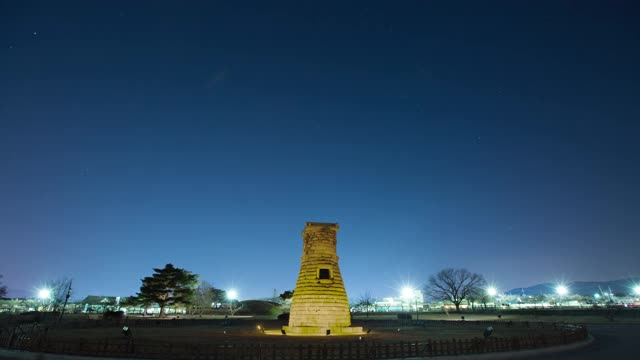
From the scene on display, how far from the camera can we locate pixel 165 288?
208ft

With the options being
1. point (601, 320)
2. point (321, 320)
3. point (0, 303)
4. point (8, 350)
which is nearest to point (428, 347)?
point (321, 320)

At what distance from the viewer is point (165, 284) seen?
63.1m

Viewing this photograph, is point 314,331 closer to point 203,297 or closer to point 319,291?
point 319,291

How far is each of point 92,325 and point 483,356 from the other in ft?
139

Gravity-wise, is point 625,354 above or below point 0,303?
below

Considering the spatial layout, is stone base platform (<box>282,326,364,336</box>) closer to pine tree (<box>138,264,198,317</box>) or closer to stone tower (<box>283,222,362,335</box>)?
stone tower (<box>283,222,362,335</box>)

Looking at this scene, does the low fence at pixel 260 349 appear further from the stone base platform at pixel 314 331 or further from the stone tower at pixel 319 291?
the stone tower at pixel 319 291

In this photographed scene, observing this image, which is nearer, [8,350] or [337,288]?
[8,350]

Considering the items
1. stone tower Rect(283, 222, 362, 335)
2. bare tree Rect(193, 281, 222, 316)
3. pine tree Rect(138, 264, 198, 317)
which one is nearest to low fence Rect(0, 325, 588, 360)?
stone tower Rect(283, 222, 362, 335)

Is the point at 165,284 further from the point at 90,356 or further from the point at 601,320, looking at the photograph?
the point at 601,320

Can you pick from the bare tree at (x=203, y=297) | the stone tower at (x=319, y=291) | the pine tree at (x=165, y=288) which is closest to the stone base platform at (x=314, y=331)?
the stone tower at (x=319, y=291)

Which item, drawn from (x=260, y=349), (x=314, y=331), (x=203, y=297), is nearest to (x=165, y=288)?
(x=203, y=297)

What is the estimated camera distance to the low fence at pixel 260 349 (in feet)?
53.1

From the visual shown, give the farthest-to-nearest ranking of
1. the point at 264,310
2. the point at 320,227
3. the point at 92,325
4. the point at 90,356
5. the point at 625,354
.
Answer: the point at 264,310 < the point at 92,325 < the point at 320,227 < the point at 625,354 < the point at 90,356
